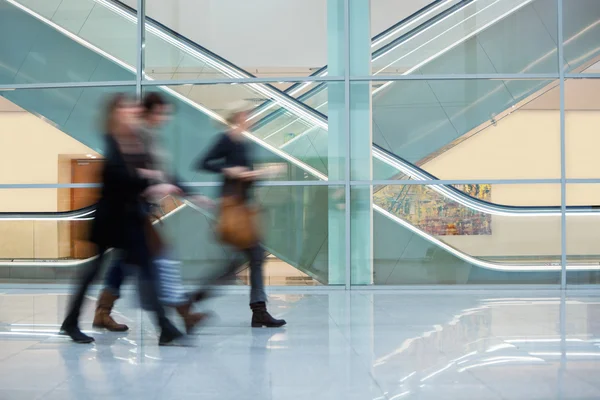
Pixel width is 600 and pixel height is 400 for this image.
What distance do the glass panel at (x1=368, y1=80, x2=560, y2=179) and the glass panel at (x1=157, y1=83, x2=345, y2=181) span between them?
651 millimetres

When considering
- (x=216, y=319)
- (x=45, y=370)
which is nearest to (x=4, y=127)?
(x=216, y=319)

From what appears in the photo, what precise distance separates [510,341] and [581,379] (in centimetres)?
120

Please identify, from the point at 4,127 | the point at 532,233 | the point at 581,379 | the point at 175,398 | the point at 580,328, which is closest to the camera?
the point at 175,398

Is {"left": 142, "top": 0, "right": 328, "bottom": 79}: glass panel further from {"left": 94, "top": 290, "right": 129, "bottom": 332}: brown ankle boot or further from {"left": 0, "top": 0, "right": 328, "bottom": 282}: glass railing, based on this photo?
{"left": 94, "top": 290, "right": 129, "bottom": 332}: brown ankle boot

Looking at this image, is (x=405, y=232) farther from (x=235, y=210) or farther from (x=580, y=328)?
(x=235, y=210)

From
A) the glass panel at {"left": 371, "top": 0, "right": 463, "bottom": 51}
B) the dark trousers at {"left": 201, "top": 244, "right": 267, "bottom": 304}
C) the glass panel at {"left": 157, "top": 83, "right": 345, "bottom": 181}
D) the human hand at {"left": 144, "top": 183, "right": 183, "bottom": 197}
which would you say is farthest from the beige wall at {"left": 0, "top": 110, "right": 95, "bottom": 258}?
the human hand at {"left": 144, "top": 183, "right": 183, "bottom": 197}

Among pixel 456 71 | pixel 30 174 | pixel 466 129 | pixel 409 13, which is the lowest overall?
pixel 30 174

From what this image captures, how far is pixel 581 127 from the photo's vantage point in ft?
29.2

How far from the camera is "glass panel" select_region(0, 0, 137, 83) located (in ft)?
29.8

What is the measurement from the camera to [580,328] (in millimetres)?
5461

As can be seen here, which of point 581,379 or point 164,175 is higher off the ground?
point 164,175

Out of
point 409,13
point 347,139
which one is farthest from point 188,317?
point 409,13

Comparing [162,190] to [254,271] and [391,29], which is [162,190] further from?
[391,29]

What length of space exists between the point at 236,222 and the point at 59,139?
5084mm
